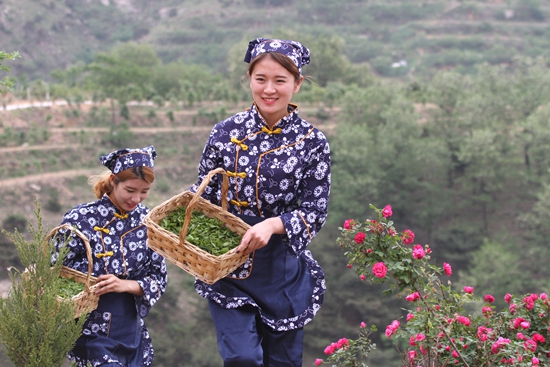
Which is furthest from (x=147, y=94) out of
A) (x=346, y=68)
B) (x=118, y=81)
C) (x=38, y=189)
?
(x=346, y=68)

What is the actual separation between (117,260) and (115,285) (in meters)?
0.16

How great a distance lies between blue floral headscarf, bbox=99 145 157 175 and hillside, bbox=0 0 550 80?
49.5m

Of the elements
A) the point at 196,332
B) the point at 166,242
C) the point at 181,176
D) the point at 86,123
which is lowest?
the point at 196,332

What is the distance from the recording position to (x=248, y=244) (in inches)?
102

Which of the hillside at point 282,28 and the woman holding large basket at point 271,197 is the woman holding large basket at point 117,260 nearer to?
the woman holding large basket at point 271,197

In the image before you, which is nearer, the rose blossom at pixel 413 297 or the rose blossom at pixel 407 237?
the rose blossom at pixel 413 297

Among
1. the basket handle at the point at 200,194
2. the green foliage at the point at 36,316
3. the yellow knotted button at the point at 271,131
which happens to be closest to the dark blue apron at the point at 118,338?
the green foliage at the point at 36,316

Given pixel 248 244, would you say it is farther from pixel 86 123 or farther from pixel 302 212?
pixel 86 123

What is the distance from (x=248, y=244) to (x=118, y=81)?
34.8 m

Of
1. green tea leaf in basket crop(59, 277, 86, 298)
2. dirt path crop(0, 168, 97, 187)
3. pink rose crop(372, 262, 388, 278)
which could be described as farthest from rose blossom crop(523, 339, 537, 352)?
dirt path crop(0, 168, 97, 187)

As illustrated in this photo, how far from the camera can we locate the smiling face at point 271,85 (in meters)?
2.77

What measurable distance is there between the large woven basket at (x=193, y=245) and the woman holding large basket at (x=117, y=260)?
361mm

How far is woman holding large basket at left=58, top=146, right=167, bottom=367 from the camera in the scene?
3076 millimetres

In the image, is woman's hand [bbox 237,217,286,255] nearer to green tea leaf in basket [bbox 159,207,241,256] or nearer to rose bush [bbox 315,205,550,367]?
green tea leaf in basket [bbox 159,207,241,256]
